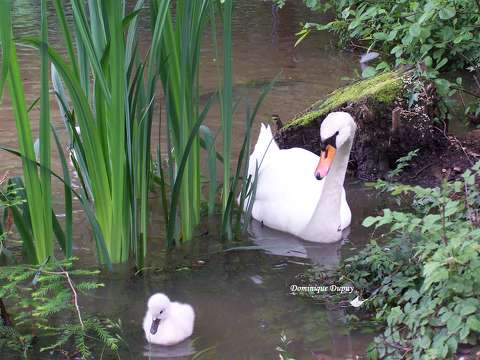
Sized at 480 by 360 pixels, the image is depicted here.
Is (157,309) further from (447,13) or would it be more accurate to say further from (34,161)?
(447,13)

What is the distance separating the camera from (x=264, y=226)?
505 cm

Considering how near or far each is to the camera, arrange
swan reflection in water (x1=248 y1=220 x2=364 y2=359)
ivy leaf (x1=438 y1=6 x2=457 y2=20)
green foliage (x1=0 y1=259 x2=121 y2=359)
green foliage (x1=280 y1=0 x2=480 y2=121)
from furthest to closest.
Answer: green foliage (x1=280 y1=0 x2=480 y2=121)
ivy leaf (x1=438 y1=6 x2=457 y2=20)
swan reflection in water (x1=248 y1=220 x2=364 y2=359)
green foliage (x1=0 y1=259 x2=121 y2=359)

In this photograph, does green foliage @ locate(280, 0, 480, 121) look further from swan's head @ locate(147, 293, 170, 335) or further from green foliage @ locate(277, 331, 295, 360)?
swan's head @ locate(147, 293, 170, 335)

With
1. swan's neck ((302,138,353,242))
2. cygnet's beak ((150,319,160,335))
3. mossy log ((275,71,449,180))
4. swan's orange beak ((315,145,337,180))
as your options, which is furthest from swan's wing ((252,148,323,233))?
cygnet's beak ((150,319,160,335))

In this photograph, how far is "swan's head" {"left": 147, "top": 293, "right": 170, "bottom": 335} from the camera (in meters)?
3.45

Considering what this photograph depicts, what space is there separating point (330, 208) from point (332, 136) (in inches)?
17.2

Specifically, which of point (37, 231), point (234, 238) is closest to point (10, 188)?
point (37, 231)

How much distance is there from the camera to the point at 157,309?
3498 mm

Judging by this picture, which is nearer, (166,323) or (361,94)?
(166,323)

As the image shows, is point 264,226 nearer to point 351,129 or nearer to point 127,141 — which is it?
point 351,129

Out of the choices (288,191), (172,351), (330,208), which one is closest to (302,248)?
(330,208)

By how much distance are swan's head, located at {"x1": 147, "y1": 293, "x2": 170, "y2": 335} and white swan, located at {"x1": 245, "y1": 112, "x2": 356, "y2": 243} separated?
47.4 inches

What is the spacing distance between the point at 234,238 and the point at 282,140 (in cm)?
171

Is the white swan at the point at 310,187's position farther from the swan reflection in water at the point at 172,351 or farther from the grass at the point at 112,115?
the swan reflection in water at the point at 172,351
